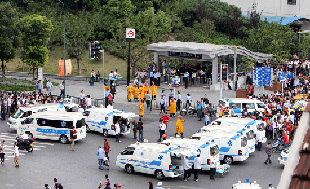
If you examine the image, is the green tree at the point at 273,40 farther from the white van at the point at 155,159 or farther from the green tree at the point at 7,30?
the white van at the point at 155,159

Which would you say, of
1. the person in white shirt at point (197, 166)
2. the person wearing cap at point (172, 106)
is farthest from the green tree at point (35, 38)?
the person in white shirt at point (197, 166)

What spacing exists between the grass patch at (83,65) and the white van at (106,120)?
2490 centimetres

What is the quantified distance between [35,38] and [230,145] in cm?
3079

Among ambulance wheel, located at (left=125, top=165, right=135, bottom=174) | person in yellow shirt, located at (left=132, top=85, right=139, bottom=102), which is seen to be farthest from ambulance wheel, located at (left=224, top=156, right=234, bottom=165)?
person in yellow shirt, located at (left=132, top=85, right=139, bottom=102)

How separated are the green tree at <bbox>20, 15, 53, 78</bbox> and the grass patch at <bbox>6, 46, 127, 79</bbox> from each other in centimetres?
492

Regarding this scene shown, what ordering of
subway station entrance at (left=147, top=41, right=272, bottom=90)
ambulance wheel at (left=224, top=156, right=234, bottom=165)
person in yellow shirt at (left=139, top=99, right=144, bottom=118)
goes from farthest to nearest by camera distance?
subway station entrance at (left=147, top=41, right=272, bottom=90)
person in yellow shirt at (left=139, top=99, right=144, bottom=118)
ambulance wheel at (left=224, top=156, right=234, bottom=165)

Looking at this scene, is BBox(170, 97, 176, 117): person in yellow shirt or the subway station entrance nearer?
BBox(170, 97, 176, 117): person in yellow shirt

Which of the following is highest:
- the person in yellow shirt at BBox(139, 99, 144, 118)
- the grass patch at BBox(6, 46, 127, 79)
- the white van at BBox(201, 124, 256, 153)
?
the grass patch at BBox(6, 46, 127, 79)

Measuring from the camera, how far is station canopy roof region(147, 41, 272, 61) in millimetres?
50166

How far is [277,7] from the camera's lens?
3044 inches

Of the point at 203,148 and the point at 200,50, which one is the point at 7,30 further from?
the point at 203,148

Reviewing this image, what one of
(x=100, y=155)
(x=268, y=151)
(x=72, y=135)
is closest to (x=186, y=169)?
(x=100, y=155)

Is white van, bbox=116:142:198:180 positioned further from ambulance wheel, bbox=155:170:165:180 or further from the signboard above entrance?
the signboard above entrance

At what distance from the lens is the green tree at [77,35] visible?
61562mm
